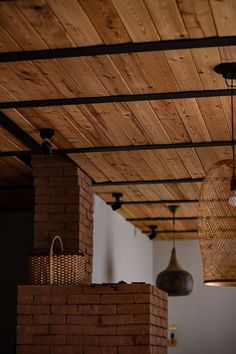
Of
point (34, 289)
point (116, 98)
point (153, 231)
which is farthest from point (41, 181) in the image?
point (153, 231)

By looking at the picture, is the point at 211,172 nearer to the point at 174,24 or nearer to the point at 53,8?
the point at 174,24

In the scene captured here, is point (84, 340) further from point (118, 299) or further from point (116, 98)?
point (116, 98)

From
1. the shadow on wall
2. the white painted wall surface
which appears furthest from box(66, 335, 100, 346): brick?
the shadow on wall

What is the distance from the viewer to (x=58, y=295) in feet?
18.9

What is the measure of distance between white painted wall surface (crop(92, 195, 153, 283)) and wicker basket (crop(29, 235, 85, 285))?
4.31 feet

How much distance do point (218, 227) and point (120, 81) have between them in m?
0.95

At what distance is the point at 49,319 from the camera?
5762 mm

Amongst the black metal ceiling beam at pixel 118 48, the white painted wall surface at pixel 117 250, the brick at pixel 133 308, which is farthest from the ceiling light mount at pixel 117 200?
the black metal ceiling beam at pixel 118 48

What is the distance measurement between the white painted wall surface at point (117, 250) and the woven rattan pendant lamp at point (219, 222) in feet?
8.40

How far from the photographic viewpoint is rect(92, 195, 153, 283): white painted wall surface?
24.0ft

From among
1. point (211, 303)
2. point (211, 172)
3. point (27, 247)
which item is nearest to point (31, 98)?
point (211, 172)

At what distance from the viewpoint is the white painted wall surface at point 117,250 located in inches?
289

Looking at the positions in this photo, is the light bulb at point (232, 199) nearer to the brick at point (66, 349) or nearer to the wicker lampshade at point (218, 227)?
the wicker lampshade at point (218, 227)

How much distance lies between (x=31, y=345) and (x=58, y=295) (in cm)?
38
